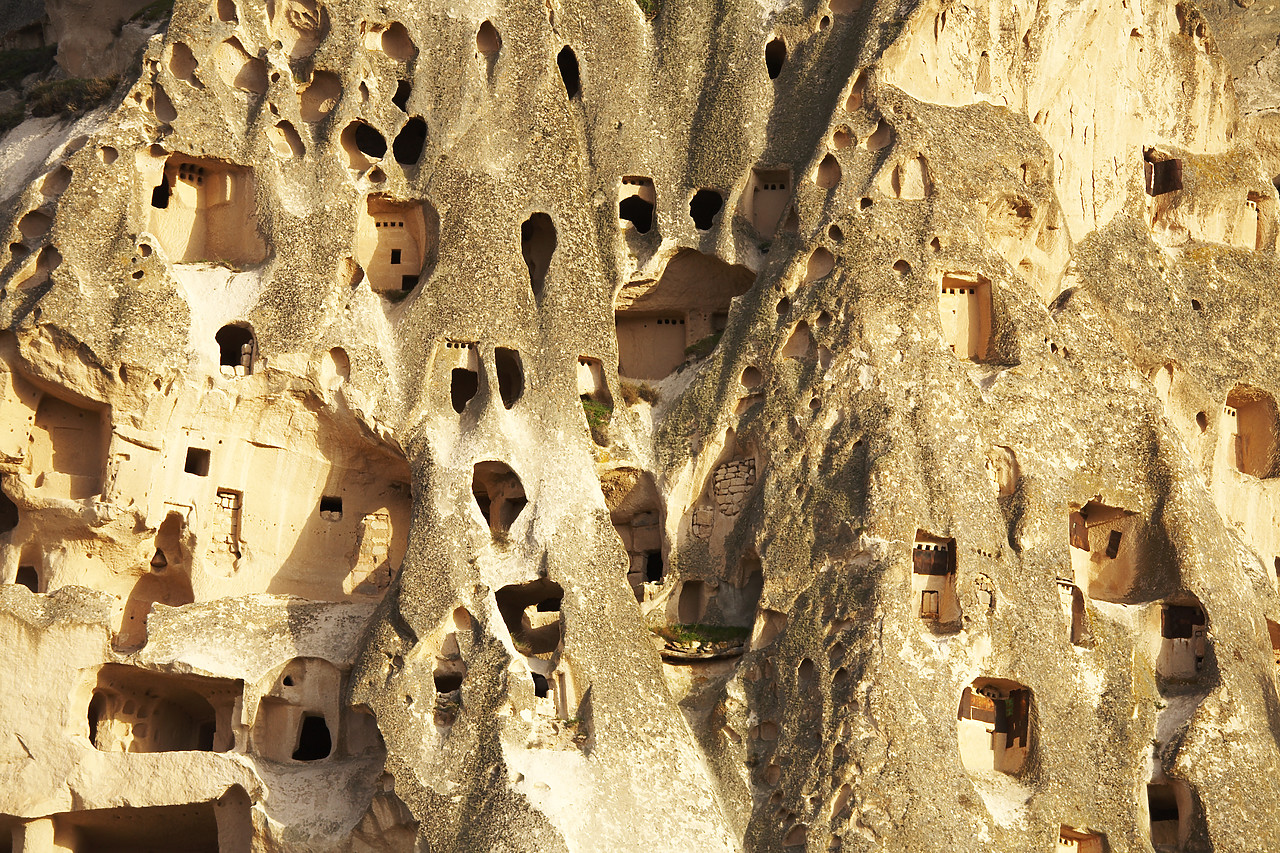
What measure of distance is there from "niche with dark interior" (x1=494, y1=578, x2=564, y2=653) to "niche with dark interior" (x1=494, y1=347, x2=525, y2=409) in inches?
118

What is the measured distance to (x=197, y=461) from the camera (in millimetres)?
32000

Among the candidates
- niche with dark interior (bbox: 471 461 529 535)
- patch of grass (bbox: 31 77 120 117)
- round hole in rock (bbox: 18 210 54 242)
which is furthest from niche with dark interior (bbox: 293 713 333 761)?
patch of grass (bbox: 31 77 120 117)

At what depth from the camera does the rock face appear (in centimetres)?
2912

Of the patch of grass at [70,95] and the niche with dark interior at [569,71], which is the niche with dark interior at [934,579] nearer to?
the niche with dark interior at [569,71]

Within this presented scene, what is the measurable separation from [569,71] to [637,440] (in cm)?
777

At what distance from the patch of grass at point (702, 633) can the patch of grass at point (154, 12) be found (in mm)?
16921

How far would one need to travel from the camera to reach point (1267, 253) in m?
36.7

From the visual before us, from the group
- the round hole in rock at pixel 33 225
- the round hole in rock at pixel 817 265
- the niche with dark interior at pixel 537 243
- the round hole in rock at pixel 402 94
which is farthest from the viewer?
the round hole in rock at pixel 402 94

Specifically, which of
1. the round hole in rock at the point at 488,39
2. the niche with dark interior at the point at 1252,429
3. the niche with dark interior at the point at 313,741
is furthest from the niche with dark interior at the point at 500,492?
the niche with dark interior at the point at 1252,429

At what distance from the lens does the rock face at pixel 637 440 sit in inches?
1147

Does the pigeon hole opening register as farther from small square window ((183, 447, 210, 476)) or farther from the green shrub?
small square window ((183, 447, 210, 476))

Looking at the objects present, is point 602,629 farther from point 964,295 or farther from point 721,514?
point 964,295

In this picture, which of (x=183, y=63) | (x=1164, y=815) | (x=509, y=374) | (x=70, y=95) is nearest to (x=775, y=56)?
(x=509, y=374)

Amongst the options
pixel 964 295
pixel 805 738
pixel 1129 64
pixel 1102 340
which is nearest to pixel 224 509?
pixel 805 738
